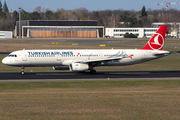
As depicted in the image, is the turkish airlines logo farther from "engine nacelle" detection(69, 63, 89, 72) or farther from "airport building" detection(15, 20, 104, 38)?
"airport building" detection(15, 20, 104, 38)

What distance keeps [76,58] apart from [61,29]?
140792 millimetres

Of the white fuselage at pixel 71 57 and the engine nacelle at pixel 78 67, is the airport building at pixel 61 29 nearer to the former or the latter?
the white fuselage at pixel 71 57

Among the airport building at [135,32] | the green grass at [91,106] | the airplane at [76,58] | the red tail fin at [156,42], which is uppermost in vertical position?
the airport building at [135,32]

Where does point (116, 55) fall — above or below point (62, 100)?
above

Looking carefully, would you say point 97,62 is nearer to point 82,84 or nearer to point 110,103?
point 82,84

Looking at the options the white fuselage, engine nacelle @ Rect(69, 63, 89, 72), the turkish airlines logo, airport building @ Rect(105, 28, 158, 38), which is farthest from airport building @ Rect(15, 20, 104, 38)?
engine nacelle @ Rect(69, 63, 89, 72)

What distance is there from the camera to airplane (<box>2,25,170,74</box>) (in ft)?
138

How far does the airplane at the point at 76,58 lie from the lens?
41947 millimetres

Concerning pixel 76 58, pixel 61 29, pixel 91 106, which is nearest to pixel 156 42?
pixel 76 58

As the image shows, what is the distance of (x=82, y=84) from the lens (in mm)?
33188

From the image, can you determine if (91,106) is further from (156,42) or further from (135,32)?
(135,32)

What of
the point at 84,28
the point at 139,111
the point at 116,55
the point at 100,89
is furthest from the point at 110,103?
the point at 84,28

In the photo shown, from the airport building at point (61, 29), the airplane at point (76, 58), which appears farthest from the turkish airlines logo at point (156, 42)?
the airport building at point (61, 29)

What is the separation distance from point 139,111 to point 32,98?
374 inches
